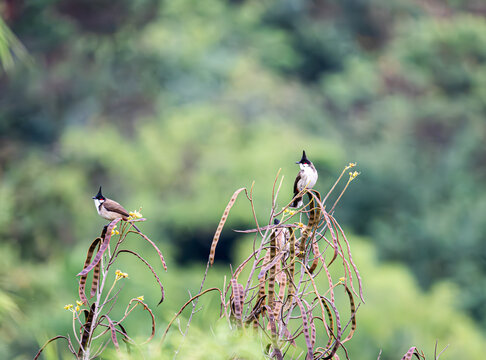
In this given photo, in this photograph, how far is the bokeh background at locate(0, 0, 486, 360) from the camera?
7.19m

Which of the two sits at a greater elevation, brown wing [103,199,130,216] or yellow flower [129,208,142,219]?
brown wing [103,199,130,216]

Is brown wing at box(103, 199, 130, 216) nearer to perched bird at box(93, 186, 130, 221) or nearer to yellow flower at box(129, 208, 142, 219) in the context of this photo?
perched bird at box(93, 186, 130, 221)

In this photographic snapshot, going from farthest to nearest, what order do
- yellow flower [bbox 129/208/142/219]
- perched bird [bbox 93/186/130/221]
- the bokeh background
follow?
the bokeh background < perched bird [bbox 93/186/130/221] < yellow flower [bbox 129/208/142/219]

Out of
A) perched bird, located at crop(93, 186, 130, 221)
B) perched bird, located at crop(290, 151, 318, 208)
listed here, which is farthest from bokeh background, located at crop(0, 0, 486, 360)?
perched bird, located at crop(290, 151, 318, 208)

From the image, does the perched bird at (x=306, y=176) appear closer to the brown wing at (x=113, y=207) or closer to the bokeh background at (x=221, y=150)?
the brown wing at (x=113, y=207)

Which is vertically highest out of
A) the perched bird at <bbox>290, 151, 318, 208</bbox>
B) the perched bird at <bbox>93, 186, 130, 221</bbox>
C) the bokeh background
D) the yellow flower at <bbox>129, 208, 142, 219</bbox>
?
the bokeh background

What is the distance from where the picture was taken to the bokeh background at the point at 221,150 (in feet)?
23.6

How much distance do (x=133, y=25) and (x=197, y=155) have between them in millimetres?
2614

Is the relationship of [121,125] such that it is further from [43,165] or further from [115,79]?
[43,165]

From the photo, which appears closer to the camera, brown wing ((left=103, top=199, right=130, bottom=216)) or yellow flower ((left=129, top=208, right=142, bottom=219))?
yellow flower ((left=129, top=208, right=142, bottom=219))

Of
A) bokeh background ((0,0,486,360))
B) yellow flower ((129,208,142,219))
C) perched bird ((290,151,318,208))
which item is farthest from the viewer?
bokeh background ((0,0,486,360))

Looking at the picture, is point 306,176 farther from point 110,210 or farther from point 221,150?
point 221,150

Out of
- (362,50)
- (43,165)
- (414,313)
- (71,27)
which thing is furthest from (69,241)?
(362,50)

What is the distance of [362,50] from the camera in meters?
17.4
